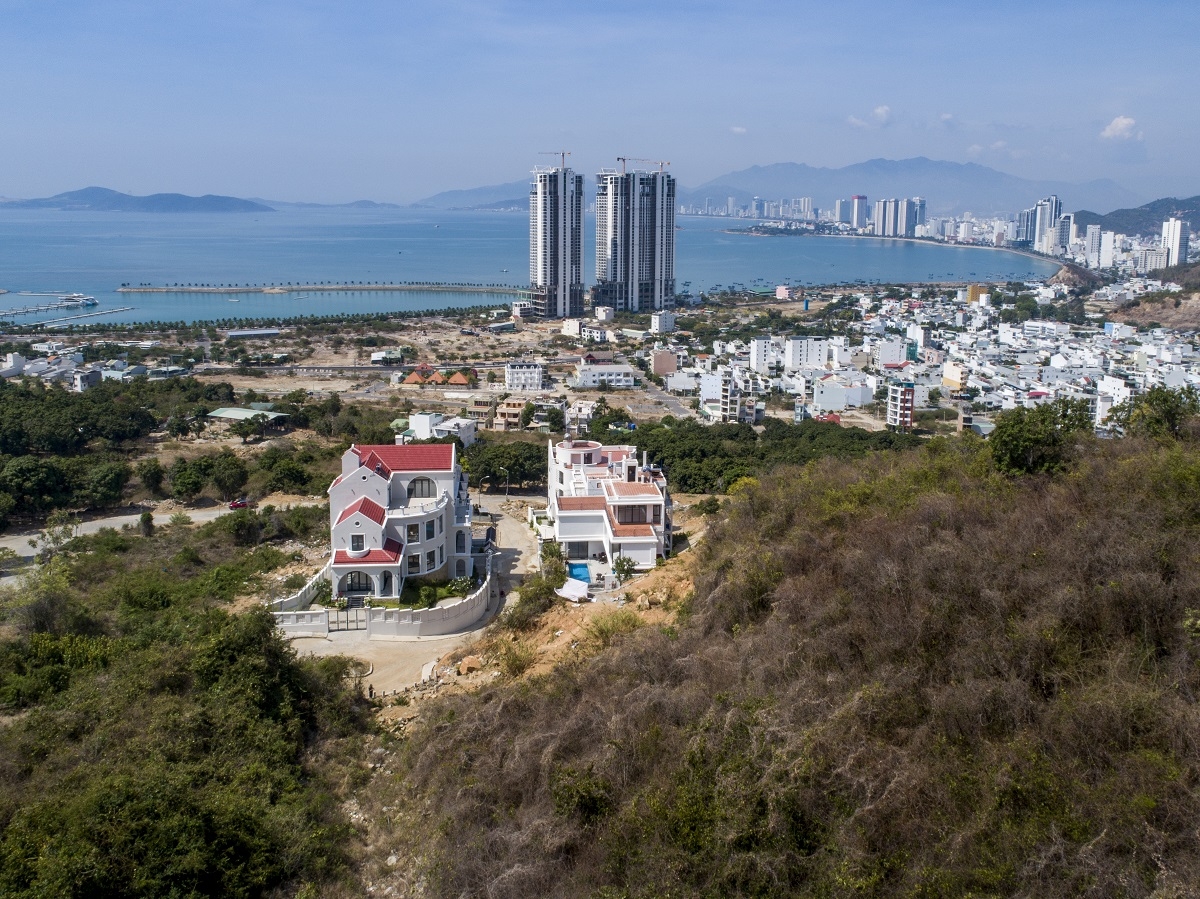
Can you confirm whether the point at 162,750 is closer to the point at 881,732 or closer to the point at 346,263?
the point at 881,732

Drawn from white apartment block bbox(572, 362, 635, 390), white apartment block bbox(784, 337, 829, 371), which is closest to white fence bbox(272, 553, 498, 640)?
white apartment block bbox(572, 362, 635, 390)

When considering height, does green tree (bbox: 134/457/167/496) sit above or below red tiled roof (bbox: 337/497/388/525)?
below

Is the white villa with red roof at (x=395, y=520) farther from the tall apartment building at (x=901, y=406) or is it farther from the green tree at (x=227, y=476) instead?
the tall apartment building at (x=901, y=406)

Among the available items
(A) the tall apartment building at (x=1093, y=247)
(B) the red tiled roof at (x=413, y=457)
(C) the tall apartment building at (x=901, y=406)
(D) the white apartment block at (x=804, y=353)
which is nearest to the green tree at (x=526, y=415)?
(C) the tall apartment building at (x=901, y=406)

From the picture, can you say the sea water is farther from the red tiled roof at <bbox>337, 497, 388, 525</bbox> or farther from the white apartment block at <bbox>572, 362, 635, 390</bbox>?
the red tiled roof at <bbox>337, 497, 388, 525</bbox>

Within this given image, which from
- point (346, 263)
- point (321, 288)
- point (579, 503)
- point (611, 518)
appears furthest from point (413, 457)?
point (346, 263)

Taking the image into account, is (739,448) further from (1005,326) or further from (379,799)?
(1005,326)

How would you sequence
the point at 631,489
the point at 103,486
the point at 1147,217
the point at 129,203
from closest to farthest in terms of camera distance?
the point at 631,489 < the point at 103,486 < the point at 1147,217 < the point at 129,203
